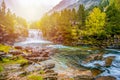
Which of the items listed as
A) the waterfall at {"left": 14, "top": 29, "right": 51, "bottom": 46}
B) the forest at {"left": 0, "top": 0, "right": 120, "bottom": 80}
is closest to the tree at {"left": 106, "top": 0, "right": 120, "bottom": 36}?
the forest at {"left": 0, "top": 0, "right": 120, "bottom": 80}

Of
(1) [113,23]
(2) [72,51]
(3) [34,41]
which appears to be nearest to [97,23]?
(1) [113,23]

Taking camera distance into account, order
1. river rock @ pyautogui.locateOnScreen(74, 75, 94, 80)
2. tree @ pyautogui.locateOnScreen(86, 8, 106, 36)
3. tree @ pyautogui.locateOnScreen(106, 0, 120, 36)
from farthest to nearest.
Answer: tree @ pyautogui.locateOnScreen(86, 8, 106, 36) < tree @ pyautogui.locateOnScreen(106, 0, 120, 36) < river rock @ pyautogui.locateOnScreen(74, 75, 94, 80)

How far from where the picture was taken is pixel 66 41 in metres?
73.4

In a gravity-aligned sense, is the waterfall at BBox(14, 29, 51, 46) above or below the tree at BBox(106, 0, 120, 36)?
below

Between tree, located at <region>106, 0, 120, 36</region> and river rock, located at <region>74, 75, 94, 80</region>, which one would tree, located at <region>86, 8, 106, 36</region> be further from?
river rock, located at <region>74, 75, 94, 80</region>

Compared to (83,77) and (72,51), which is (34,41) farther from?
(83,77)


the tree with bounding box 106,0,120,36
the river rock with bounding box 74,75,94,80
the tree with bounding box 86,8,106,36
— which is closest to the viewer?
Answer: the river rock with bounding box 74,75,94,80

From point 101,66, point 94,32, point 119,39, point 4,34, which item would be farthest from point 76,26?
point 101,66

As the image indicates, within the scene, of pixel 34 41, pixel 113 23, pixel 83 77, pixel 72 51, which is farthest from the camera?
pixel 34 41

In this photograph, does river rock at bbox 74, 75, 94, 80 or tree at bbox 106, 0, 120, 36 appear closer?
river rock at bbox 74, 75, 94, 80

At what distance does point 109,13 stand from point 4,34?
124 ft

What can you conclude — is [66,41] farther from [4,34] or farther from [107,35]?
[4,34]

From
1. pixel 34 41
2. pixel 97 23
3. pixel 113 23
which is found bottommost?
Result: pixel 34 41

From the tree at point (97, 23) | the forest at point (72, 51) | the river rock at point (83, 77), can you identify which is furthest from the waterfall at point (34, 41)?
the river rock at point (83, 77)
